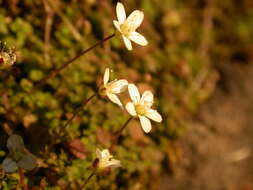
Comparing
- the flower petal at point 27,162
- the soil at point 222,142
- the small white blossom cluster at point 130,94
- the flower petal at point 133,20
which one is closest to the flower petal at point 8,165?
the flower petal at point 27,162

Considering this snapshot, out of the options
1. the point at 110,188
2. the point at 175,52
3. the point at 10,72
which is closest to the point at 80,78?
the point at 10,72

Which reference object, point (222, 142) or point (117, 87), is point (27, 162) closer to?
point (117, 87)

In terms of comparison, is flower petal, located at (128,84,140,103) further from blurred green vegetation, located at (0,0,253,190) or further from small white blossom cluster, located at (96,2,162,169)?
blurred green vegetation, located at (0,0,253,190)

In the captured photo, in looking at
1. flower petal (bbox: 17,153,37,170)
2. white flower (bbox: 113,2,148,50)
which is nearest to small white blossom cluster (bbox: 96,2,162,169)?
white flower (bbox: 113,2,148,50)

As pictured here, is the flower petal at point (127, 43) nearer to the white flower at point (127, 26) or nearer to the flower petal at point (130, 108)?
the white flower at point (127, 26)

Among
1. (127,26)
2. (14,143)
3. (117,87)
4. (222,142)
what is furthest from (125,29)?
(222,142)

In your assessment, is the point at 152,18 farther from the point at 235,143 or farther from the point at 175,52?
the point at 235,143
